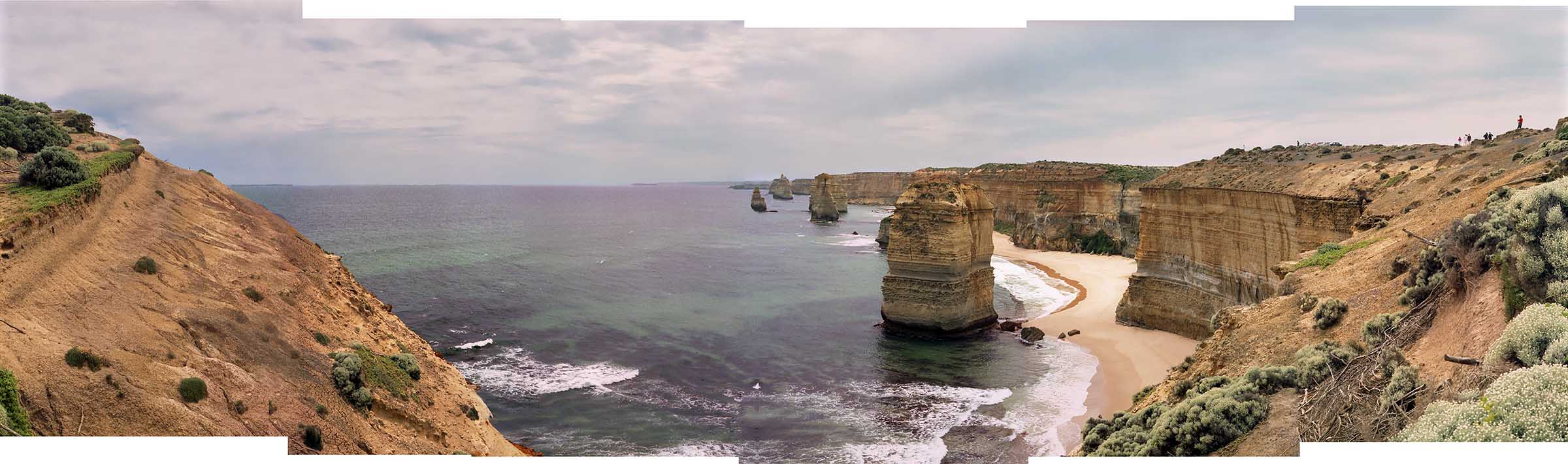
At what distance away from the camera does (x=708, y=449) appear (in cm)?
2019

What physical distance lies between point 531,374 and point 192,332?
15.5m

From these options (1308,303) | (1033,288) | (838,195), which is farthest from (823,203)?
(1308,303)

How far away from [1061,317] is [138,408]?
1361 inches

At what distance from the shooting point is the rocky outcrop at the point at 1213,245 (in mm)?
22766

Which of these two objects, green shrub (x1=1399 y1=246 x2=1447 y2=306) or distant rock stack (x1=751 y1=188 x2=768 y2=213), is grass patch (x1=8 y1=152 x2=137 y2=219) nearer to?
green shrub (x1=1399 y1=246 x2=1447 y2=306)

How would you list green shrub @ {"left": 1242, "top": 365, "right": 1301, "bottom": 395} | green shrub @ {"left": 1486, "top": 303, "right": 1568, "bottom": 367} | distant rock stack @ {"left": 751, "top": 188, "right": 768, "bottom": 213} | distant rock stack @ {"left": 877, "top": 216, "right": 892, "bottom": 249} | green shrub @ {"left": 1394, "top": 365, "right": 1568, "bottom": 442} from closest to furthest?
green shrub @ {"left": 1394, "top": 365, "right": 1568, "bottom": 442} → green shrub @ {"left": 1486, "top": 303, "right": 1568, "bottom": 367} → green shrub @ {"left": 1242, "top": 365, "right": 1301, "bottom": 395} → distant rock stack @ {"left": 877, "top": 216, "right": 892, "bottom": 249} → distant rock stack @ {"left": 751, "top": 188, "right": 768, "bottom": 213}

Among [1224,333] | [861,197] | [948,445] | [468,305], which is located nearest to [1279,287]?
[1224,333]

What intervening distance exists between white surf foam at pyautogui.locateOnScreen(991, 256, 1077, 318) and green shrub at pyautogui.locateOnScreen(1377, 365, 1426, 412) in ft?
92.7

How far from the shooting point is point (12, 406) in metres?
8.36

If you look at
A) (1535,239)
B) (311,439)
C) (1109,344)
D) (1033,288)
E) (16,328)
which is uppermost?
(1535,239)

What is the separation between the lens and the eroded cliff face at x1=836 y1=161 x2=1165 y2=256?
6009cm

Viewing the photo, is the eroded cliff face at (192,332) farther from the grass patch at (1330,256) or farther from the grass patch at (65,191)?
the grass patch at (1330,256)

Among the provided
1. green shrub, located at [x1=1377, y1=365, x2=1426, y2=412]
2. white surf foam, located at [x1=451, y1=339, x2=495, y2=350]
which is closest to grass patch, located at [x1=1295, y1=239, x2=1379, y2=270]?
green shrub, located at [x1=1377, y1=365, x2=1426, y2=412]

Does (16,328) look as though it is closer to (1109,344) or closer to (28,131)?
(28,131)
